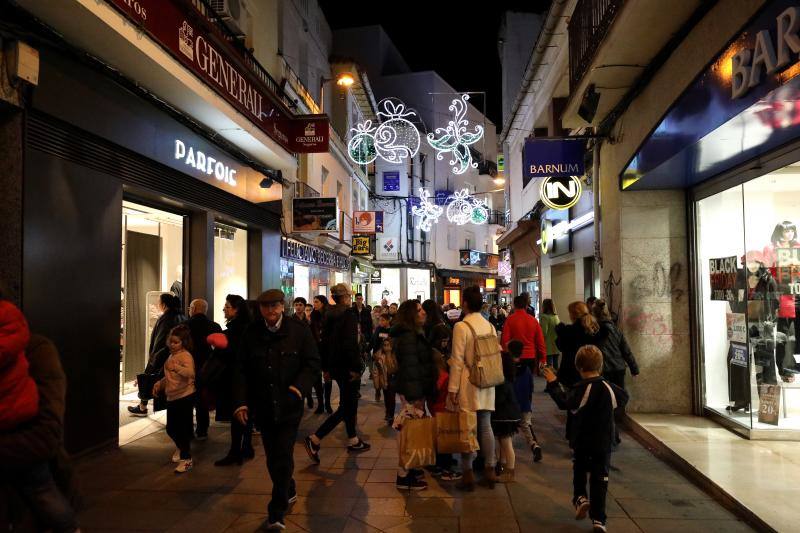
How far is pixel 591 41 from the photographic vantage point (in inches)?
296

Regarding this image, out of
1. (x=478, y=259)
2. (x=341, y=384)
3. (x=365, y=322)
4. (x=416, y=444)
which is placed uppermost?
(x=478, y=259)

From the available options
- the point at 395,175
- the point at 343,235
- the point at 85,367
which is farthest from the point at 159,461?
the point at 395,175

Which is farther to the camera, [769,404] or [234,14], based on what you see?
[234,14]

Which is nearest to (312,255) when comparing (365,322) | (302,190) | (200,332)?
(302,190)

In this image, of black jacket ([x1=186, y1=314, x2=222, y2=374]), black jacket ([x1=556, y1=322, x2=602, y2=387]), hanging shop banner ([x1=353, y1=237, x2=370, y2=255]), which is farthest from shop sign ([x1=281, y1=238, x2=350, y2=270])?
black jacket ([x1=556, y1=322, x2=602, y2=387])

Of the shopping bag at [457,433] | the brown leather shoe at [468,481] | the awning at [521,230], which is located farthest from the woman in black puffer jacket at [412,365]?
the awning at [521,230]

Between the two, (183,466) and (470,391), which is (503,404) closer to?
(470,391)

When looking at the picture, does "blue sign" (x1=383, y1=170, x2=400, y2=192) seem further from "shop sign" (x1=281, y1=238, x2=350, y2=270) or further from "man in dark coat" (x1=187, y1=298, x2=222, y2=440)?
"man in dark coat" (x1=187, y1=298, x2=222, y2=440)

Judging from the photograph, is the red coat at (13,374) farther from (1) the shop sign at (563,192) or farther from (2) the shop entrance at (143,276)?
(1) the shop sign at (563,192)

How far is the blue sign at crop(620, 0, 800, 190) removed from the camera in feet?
13.3

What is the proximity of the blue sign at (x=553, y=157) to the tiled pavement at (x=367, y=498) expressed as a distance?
16.3ft

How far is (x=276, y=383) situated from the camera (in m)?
4.48

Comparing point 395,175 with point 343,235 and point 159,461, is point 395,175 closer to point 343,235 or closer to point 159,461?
point 343,235

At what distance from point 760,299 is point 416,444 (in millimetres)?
4675
